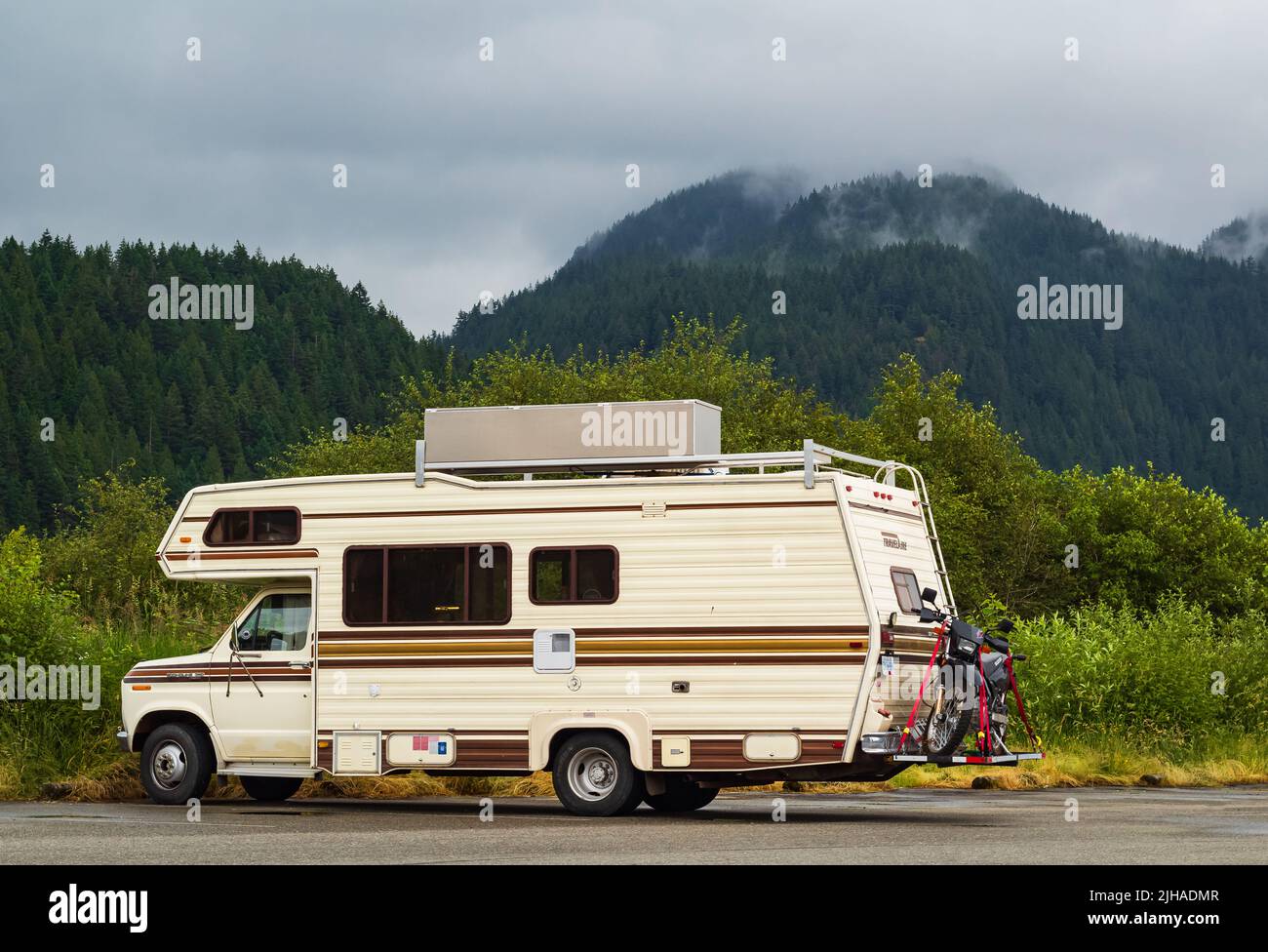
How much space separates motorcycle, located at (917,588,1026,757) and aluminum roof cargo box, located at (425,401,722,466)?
2615 millimetres

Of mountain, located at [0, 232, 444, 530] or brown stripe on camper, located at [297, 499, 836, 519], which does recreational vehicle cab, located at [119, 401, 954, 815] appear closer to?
brown stripe on camper, located at [297, 499, 836, 519]

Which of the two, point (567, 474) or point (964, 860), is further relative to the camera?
point (567, 474)

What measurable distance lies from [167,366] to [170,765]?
143m

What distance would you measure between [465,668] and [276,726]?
2.17 meters

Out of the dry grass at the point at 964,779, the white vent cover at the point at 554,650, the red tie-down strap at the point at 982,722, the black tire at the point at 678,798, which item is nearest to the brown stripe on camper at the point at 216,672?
the dry grass at the point at 964,779

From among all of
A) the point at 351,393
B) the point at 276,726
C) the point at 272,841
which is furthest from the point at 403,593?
the point at 351,393

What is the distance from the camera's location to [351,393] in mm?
153750

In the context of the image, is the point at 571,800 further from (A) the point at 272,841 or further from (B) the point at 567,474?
(B) the point at 567,474

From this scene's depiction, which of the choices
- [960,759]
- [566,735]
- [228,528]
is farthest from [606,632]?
[228,528]

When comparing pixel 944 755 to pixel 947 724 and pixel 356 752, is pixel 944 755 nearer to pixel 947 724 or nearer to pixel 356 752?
pixel 947 724

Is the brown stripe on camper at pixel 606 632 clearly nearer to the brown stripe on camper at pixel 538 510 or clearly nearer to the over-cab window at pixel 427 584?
the over-cab window at pixel 427 584

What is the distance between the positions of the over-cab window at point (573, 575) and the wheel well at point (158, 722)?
3.88m

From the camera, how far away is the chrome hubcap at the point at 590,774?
15898mm

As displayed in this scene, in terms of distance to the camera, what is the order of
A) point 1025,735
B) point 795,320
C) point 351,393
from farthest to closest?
1. point 795,320
2. point 351,393
3. point 1025,735
